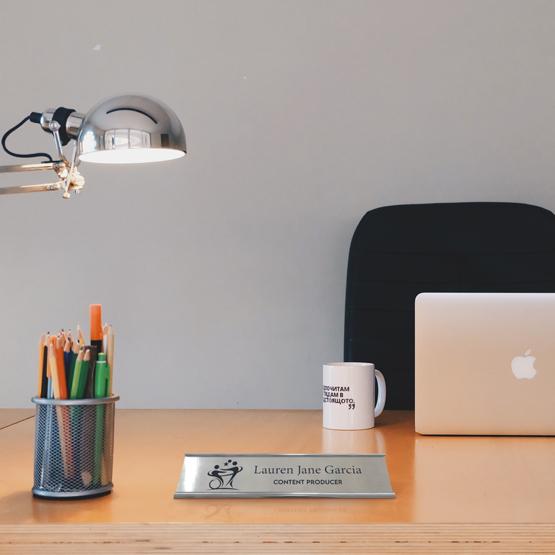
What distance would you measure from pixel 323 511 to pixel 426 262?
44.6 inches

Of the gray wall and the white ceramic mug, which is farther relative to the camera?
the gray wall

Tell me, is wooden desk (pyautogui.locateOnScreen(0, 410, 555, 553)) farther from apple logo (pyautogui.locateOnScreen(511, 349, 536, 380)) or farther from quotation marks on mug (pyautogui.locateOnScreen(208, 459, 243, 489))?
apple logo (pyautogui.locateOnScreen(511, 349, 536, 380))

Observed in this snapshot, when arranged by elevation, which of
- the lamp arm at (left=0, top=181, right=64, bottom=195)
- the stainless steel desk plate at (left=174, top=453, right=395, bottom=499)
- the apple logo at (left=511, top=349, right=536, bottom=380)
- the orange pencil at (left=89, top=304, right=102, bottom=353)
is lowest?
the stainless steel desk plate at (left=174, top=453, right=395, bottom=499)

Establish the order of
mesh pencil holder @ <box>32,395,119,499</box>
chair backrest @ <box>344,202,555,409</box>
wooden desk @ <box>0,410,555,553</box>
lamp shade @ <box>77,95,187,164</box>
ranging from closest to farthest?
wooden desk @ <box>0,410,555,553</box>
mesh pencil holder @ <box>32,395,119,499</box>
lamp shade @ <box>77,95,187,164</box>
chair backrest @ <box>344,202,555,409</box>

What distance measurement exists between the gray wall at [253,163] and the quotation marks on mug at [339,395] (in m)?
0.88

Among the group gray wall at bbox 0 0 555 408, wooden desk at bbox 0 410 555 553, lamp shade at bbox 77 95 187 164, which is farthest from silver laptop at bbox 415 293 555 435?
gray wall at bbox 0 0 555 408

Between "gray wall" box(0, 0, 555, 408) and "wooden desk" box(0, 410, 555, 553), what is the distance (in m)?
1.10

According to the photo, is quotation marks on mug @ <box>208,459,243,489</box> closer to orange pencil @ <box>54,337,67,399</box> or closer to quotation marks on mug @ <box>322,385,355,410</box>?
orange pencil @ <box>54,337,67,399</box>

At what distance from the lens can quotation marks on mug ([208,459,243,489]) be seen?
3.01ft

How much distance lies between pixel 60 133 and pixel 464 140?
1386mm

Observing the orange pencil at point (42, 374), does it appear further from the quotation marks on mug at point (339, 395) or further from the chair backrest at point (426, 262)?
the chair backrest at point (426, 262)

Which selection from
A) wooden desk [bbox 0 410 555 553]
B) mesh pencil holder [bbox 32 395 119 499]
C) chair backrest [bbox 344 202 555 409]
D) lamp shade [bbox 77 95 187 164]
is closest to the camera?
wooden desk [bbox 0 410 555 553]

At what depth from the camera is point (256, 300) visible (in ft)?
7.47

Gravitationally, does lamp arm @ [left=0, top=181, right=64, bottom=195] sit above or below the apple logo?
above
